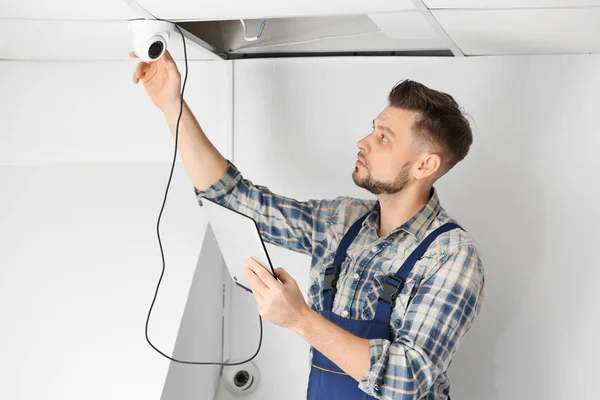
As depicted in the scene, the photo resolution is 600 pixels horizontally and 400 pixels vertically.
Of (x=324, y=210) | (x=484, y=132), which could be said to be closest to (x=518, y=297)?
(x=484, y=132)

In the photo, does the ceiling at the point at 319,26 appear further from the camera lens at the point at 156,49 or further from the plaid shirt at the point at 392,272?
the plaid shirt at the point at 392,272

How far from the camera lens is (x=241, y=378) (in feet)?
7.11

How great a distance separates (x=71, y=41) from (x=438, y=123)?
860 millimetres

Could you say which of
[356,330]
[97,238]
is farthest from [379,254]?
[97,238]

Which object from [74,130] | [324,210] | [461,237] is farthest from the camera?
[74,130]

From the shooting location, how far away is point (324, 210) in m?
1.75

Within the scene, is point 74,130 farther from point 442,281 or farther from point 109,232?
point 442,281

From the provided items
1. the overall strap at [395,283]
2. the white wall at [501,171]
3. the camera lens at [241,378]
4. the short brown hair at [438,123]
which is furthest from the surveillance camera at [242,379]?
the short brown hair at [438,123]

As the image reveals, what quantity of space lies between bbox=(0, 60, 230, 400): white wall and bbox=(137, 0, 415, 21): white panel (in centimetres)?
68

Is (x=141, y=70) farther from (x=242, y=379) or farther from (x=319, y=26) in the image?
(x=242, y=379)

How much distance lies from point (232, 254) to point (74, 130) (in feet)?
2.45

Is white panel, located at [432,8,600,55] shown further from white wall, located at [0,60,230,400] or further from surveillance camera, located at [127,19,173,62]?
white wall, located at [0,60,230,400]

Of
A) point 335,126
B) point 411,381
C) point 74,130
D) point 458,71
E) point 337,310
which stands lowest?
point 411,381

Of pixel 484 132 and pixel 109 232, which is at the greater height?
pixel 484 132
